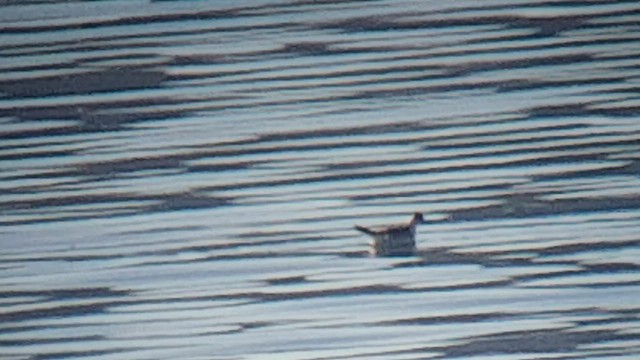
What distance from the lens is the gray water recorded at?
2.72 ft

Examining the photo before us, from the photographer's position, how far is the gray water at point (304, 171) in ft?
2.72

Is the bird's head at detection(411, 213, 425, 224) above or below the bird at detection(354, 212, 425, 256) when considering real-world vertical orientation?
above

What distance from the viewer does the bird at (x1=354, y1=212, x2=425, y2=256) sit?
0.84m

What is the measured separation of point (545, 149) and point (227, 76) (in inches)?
12.8

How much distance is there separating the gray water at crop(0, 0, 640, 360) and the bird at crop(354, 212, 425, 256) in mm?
11

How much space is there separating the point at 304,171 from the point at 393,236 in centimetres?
11

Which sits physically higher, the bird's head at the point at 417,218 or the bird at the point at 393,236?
the bird's head at the point at 417,218

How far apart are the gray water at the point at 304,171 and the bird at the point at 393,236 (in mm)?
11

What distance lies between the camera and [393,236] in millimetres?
847

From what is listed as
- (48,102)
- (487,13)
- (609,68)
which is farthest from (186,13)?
(609,68)

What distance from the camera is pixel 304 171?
0.84m

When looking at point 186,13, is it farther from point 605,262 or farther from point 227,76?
point 605,262

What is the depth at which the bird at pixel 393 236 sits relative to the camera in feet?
2.77

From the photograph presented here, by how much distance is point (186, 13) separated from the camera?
828 millimetres
